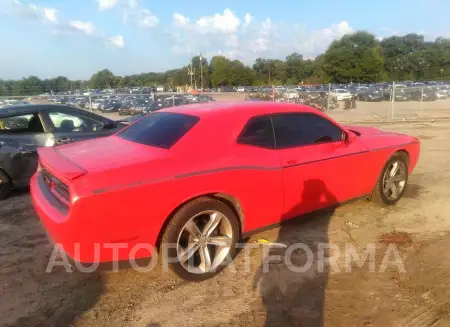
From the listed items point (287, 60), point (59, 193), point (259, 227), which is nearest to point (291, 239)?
point (259, 227)

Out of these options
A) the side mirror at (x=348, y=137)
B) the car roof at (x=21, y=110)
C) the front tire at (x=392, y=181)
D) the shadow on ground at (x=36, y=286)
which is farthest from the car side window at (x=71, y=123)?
the front tire at (x=392, y=181)

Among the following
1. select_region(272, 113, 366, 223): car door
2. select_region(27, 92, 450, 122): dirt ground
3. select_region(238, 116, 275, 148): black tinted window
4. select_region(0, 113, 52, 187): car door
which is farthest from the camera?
select_region(27, 92, 450, 122): dirt ground

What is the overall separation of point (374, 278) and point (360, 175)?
1.48 m

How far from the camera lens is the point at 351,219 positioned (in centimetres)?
455

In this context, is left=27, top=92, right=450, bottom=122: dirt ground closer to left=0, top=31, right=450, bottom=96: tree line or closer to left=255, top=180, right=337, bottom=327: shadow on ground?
left=255, top=180, right=337, bottom=327: shadow on ground

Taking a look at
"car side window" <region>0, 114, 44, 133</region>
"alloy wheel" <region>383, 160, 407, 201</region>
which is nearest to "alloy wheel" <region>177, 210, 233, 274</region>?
"alloy wheel" <region>383, 160, 407, 201</region>

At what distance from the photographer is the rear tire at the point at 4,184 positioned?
214 inches

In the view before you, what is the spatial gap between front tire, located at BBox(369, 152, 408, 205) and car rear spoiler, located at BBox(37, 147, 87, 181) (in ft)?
11.9

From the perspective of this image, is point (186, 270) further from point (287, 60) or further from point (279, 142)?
point (287, 60)

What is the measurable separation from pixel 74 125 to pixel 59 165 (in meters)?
3.31

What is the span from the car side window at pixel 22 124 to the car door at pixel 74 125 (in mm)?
171

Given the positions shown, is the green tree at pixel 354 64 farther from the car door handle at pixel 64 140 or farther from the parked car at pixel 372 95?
the car door handle at pixel 64 140

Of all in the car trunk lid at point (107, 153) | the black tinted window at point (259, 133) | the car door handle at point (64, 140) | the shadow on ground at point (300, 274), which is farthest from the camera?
the car door handle at point (64, 140)

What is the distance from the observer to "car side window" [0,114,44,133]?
5.59 metres
